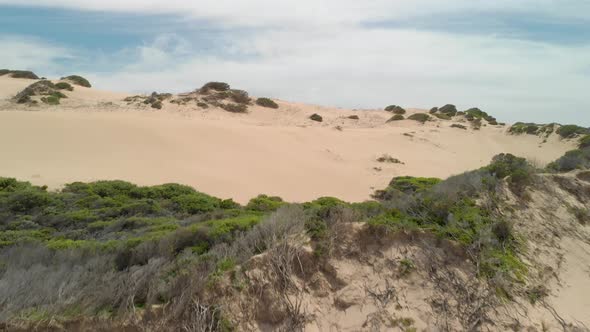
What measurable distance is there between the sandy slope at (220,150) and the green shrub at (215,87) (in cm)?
377

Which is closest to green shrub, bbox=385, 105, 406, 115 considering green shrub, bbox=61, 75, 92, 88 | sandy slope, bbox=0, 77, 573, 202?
sandy slope, bbox=0, 77, 573, 202

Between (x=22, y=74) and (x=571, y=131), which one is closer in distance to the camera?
(x=571, y=131)

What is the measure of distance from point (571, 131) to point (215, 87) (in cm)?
2173

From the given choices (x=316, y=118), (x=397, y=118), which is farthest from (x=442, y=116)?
(x=316, y=118)

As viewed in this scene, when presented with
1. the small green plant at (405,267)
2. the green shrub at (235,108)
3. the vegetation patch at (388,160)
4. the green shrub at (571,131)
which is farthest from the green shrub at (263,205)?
the green shrub at (571,131)

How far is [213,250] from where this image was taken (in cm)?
549

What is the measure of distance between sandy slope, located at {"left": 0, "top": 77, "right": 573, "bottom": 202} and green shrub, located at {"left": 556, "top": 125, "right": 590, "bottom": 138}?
2.03 feet

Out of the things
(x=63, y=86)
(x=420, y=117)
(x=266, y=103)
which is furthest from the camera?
(x=420, y=117)

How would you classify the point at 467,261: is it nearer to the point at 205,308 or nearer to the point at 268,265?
the point at 268,265

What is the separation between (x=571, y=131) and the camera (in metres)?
24.9

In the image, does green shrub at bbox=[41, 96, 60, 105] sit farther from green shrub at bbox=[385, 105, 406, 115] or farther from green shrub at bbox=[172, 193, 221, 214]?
green shrub at bbox=[385, 105, 406, 115]

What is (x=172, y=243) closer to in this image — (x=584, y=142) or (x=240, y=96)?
(x=584, y=142)

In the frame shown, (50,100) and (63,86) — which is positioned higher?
(63,86)

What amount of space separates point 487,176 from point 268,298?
5.15 meters
